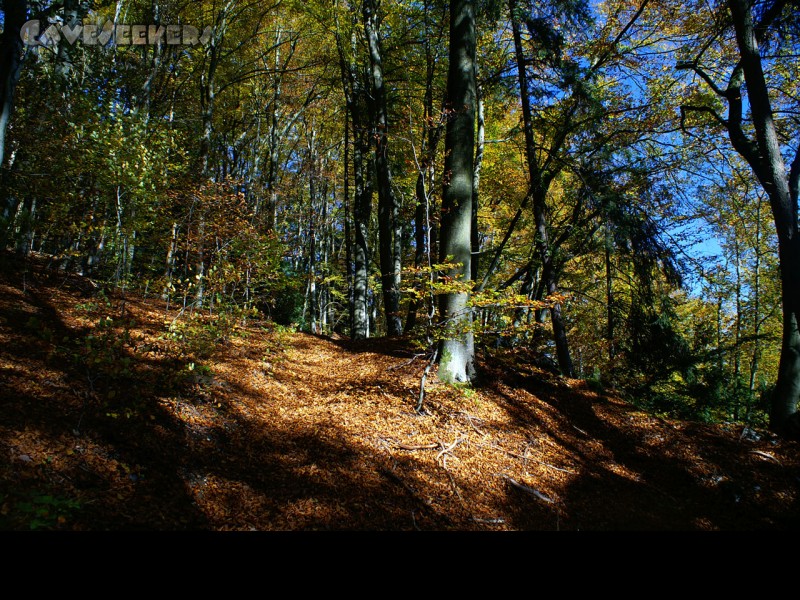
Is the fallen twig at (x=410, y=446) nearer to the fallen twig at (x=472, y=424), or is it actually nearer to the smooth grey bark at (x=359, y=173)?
the fallen twig at (x=472, y=424)

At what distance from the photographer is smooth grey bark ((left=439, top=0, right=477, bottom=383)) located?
6.48 m

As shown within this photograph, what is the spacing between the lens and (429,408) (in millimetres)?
5836

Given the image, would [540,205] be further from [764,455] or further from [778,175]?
[764,455]

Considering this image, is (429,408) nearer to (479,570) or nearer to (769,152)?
(479,570)

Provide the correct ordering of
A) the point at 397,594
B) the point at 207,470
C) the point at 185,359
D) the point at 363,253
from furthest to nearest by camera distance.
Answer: the point at 363,253
the point at 185,359
the point at 207,470
the point at 397,594

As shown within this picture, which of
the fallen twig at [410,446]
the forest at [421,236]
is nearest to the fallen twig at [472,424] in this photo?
the forest at [421,236]

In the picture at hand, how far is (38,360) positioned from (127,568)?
15.7 feet

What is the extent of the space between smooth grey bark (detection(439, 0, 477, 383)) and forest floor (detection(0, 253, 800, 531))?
2.05 ft

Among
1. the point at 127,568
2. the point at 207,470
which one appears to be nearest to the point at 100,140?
the point at 207,470

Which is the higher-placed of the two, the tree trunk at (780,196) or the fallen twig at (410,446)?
the tree trunk at (780,196)

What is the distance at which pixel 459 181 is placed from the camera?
21.8 ft

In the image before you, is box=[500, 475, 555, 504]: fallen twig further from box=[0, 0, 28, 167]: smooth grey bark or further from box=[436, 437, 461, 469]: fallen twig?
box=[0, 0, 28, 167]: smooth grey bark

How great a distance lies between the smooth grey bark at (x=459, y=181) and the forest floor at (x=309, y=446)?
624 mm

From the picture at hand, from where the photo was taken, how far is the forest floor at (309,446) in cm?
309
